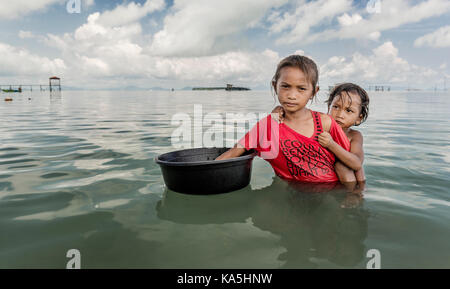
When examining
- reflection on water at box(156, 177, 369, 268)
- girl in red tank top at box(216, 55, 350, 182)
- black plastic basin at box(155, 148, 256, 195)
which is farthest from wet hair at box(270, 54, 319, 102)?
reflection on water at box(156, 177, 369, 268)

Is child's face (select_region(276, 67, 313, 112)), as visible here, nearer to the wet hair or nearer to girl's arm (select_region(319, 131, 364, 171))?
the wet hair

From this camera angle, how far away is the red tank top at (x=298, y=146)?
327 cm

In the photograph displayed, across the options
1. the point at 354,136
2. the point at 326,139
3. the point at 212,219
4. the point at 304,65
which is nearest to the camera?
the point at 212,219

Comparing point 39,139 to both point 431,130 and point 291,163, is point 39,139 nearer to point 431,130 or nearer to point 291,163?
point 291,163

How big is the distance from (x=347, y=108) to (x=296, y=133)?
1.05m

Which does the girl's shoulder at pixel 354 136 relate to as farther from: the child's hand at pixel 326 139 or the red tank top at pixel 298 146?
the child's hand at pixel 326 139

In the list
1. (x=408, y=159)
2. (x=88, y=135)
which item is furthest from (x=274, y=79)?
(x=88, y=135)

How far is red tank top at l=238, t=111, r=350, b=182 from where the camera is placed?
3.27 meters

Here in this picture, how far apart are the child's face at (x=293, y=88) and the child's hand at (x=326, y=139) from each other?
0.40m

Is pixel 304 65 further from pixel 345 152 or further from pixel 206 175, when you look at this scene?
pixel 206 175

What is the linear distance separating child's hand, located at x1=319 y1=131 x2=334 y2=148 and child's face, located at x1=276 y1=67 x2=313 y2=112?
0.40 metres

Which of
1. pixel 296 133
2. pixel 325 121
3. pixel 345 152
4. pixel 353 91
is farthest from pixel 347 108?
pixel 296 133

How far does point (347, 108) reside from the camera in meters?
3.79

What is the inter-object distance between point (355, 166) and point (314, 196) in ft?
2.20
